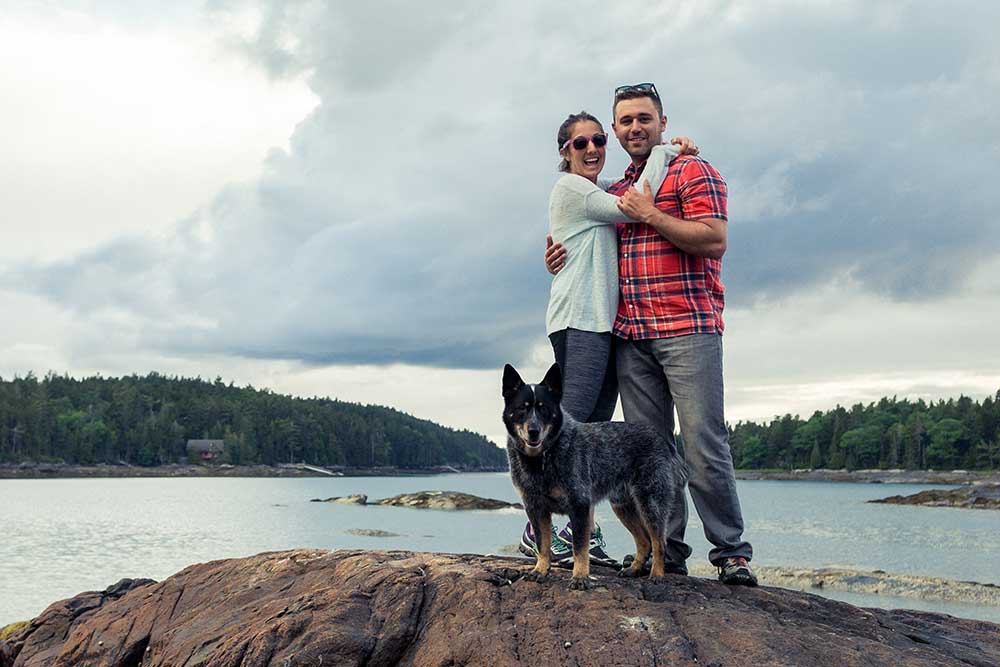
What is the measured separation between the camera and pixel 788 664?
5.01 metres

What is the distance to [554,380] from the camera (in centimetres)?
566

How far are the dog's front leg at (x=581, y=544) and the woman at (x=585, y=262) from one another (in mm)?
696

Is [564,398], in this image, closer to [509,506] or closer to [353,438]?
[509,506]

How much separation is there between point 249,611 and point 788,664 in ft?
12.7

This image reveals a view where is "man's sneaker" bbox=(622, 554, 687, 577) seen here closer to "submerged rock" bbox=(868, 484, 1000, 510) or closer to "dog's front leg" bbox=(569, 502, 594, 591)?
"dog's front leg" bbox=(569, 502, 594, 591)

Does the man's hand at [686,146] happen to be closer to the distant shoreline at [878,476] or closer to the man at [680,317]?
the man at [680,317]

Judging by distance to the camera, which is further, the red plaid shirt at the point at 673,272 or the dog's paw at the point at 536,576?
the red plaid shirt at the point at 673,272

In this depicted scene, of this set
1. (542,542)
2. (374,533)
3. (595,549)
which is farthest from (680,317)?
(374,533)

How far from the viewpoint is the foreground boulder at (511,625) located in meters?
5.19

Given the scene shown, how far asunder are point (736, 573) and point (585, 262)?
8.15 feet

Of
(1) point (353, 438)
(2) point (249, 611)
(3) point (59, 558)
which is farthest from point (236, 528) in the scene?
(1) point (353, 438)

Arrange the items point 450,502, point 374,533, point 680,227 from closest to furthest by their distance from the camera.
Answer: point 680,227
point 374,533
point 450,502

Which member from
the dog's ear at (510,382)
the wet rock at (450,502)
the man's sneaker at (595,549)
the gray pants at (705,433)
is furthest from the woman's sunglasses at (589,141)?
the wet rock at (450,502)

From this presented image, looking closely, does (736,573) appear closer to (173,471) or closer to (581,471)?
(581,471)
